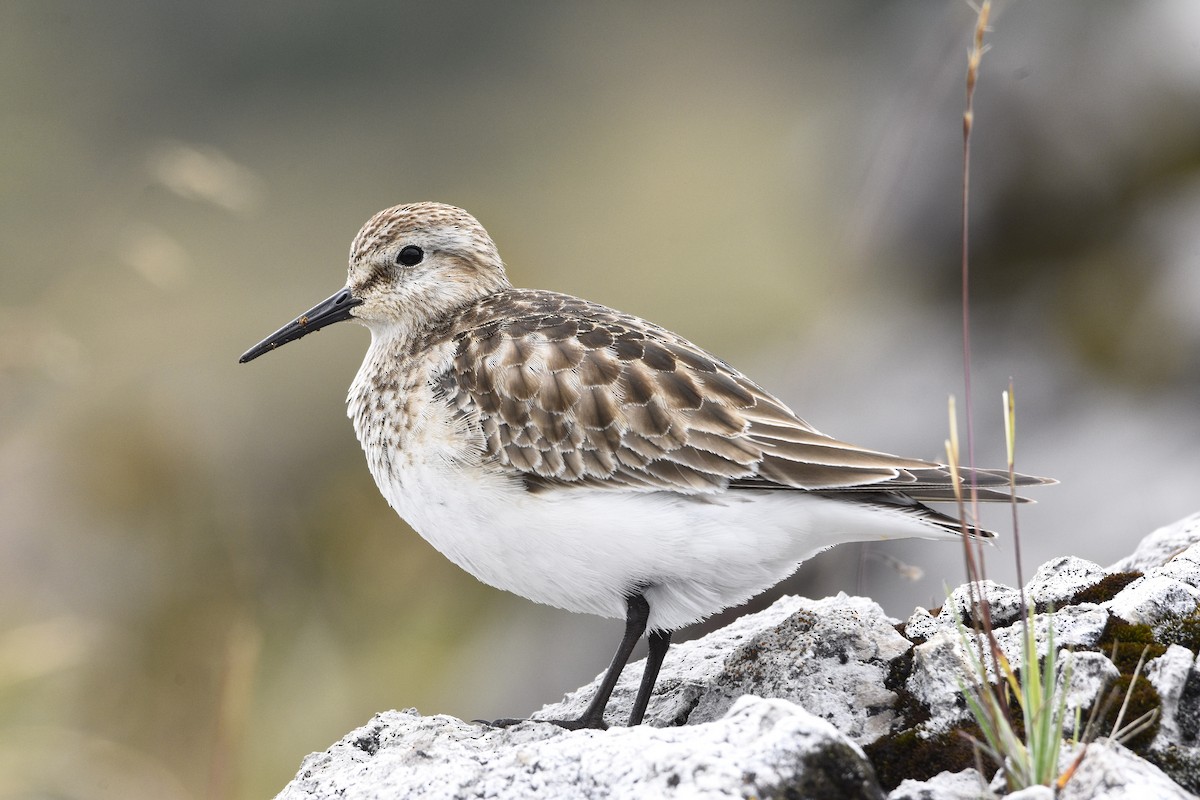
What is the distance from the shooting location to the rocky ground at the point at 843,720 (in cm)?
321

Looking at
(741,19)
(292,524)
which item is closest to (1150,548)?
(292,524)

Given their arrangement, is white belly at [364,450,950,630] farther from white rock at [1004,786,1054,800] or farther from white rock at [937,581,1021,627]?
white rock at [1004,786,1054,800]

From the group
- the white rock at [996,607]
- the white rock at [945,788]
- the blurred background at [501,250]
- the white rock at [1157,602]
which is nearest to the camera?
the white rock at [945,788]

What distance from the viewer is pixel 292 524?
8805mm

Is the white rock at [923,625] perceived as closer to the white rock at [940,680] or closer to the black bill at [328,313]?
the white rock at [940,680]

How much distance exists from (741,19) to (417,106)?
4039 millimetres

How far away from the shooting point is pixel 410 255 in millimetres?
5828

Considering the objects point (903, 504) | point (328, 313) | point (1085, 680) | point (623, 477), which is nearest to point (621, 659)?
point (623, 477)

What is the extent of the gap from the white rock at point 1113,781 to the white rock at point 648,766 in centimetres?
48

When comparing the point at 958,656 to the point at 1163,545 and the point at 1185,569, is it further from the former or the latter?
the point at 1163,545

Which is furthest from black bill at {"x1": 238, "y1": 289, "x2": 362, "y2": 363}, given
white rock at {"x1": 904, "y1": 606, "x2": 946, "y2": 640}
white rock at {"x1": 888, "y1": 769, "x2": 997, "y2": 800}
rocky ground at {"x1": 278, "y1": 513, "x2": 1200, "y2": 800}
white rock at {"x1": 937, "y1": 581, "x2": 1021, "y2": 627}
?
white rock at {"x1": 888, "y1": 769, "x2": 997, "y2": 800}

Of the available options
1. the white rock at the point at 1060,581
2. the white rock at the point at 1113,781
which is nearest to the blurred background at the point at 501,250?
the white rock at the point at 1060,581

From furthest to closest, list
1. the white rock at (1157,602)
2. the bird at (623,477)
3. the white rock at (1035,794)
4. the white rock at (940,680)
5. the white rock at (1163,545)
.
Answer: the white rock at (1163,545), the bird at (623,477), the white rock at (1157,602), the white rock at (940,680), the white rock at (1035,794)

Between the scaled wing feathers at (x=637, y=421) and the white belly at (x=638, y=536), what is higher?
the scaled wing feathers at (x=637, y=421)
